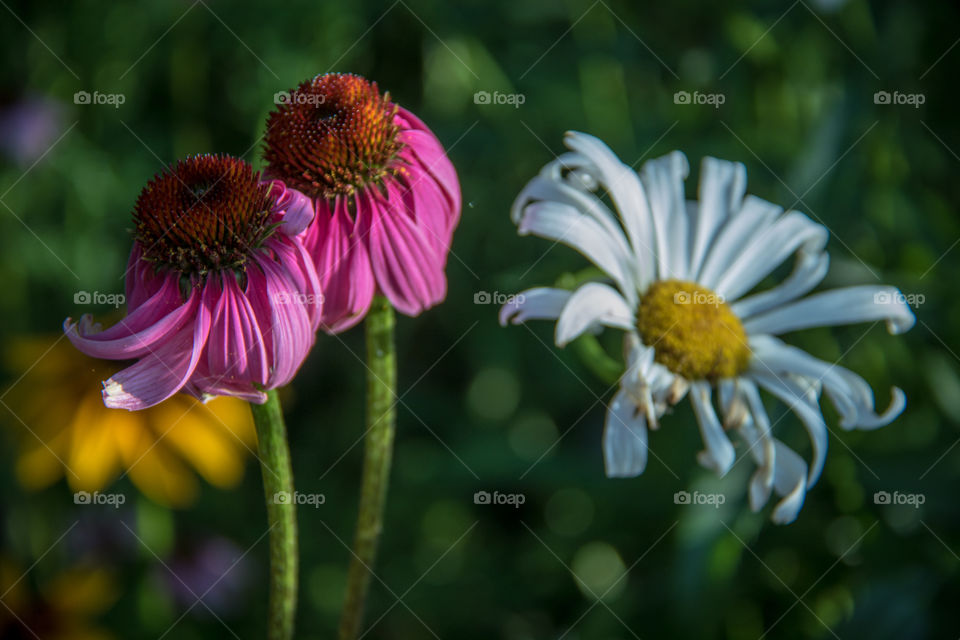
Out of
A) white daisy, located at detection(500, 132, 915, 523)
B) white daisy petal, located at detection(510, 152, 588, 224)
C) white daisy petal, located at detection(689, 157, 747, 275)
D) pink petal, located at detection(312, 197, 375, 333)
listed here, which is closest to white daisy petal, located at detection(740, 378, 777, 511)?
white daisy, located at detection(500, 132, 915, 523)

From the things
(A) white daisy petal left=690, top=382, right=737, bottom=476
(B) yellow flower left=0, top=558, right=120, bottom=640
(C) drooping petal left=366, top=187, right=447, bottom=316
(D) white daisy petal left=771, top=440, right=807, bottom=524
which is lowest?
(B) yellow flower left=0, top=558, right=120, bottom=640

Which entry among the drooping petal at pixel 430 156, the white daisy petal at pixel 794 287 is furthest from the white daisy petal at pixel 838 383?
the drooping petal at pixel 430 156

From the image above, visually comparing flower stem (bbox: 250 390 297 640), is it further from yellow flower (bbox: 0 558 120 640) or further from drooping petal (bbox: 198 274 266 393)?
yellow flower (bbox: 0 558 120 640)

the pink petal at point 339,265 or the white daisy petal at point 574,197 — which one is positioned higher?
the white daisy petal at point 574,197

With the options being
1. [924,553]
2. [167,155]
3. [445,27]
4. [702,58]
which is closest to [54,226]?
[167,155]

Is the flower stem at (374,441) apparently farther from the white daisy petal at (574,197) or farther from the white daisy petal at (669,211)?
the white daisy petal at (669,211)

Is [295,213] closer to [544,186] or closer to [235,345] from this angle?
[235,345]

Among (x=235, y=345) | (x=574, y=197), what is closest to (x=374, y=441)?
(x=235, y=345)
